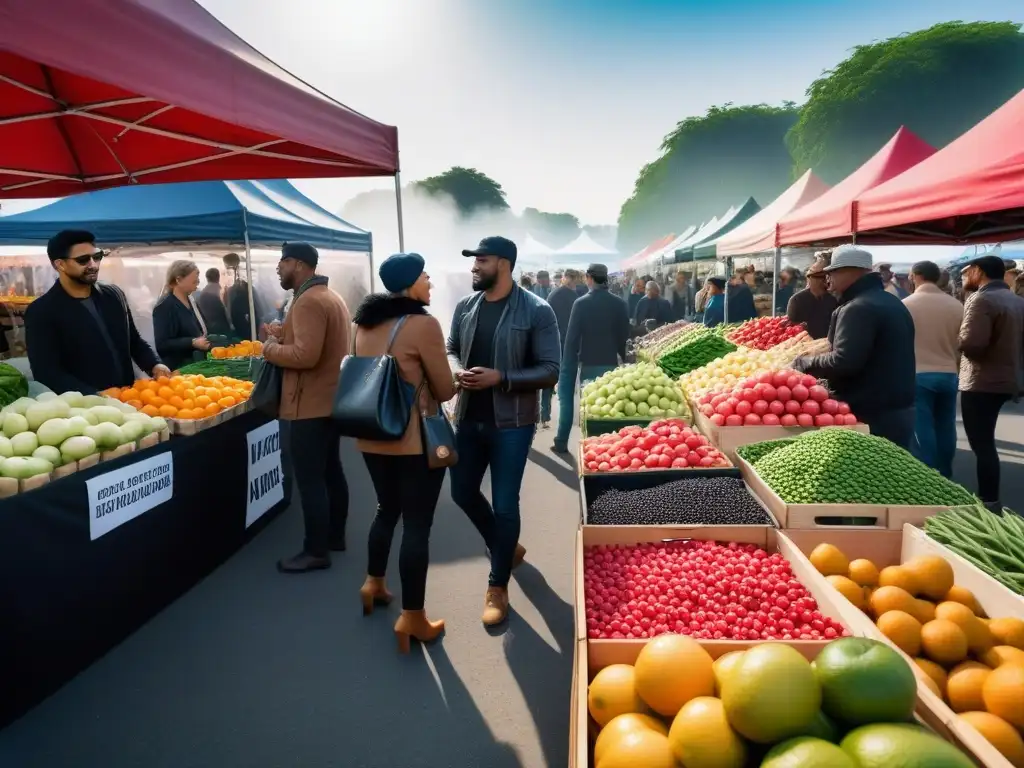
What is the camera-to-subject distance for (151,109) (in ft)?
15.1

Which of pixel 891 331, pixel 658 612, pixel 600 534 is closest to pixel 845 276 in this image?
pixel 891 331

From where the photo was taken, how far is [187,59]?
3.00 meters

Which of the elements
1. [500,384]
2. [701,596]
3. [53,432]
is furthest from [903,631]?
[53,432]

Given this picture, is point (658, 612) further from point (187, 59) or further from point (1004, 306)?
point (1004, 306)

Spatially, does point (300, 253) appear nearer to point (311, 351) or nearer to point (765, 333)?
point (311, 351)

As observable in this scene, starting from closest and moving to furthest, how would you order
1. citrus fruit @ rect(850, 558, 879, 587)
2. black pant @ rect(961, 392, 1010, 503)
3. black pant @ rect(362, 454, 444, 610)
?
citrus fruit @ rect(850, 558, 879, 587) < black pant @ rect(362, 454, 444, 610) < black pant @ rect(961, 392, 1010, 503)

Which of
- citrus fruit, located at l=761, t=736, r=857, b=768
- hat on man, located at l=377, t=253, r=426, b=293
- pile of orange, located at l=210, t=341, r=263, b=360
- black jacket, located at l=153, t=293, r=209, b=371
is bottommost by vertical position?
citrus fruit, located at l=761, t=736, r=857, b=768

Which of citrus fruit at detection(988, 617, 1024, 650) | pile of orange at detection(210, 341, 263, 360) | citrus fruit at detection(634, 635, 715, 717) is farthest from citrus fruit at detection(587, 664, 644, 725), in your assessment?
pile of orange at detection(210, 341, 263, 360)

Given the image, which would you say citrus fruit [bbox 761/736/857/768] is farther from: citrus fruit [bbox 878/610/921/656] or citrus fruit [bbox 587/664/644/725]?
citrus fruit [bbox 878/610/921/656]

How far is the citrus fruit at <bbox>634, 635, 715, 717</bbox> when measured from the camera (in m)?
1.74

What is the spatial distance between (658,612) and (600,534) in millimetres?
665

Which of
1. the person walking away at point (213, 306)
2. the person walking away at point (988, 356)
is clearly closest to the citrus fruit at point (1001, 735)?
the person walking away at point (988, 356)

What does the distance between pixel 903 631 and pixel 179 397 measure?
4.03 meters

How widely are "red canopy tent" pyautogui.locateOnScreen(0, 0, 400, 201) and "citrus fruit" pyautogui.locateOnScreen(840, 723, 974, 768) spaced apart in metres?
2.91
